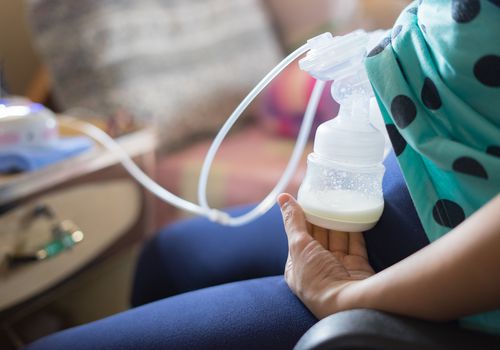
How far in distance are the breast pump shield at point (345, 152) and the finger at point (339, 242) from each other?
0.04 meters

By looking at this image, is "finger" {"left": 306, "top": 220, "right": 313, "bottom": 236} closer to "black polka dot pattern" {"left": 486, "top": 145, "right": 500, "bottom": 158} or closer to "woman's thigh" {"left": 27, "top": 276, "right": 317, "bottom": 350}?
"woman's thigh" {"left": 27, "top": 276, "right": 317, "bottom": 350}

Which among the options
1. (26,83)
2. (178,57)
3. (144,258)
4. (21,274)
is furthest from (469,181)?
(26,83)

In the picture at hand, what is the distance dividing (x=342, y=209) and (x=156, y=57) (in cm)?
97

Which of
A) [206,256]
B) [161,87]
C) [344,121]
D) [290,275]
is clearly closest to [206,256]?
[206,256]

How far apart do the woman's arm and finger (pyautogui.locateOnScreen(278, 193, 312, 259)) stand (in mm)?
19

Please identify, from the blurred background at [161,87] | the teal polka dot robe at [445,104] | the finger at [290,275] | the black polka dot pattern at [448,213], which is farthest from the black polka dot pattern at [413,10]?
the blurred background at [161,87]

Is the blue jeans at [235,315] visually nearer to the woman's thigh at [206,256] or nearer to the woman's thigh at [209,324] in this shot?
the woman's thigh at [209,324]

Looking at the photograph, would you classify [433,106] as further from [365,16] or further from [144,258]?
[365,16]

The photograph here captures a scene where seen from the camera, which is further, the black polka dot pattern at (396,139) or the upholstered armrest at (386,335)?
the black polka dot pattern at (396,139)

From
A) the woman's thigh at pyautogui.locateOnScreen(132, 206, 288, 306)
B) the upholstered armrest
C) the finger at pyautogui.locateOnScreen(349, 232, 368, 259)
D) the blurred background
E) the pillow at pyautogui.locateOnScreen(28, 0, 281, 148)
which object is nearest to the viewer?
the upholstered armrest

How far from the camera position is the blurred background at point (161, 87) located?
110cm

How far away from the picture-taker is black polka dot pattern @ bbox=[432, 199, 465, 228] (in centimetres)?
51

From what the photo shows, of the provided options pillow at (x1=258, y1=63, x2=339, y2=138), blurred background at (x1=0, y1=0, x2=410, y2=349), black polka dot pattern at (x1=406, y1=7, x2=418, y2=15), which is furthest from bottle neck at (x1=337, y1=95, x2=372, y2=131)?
pillow at (x1=258, y1=63, x2=339, y2=138)

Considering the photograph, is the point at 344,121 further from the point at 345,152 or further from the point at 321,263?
the point at 321,263
